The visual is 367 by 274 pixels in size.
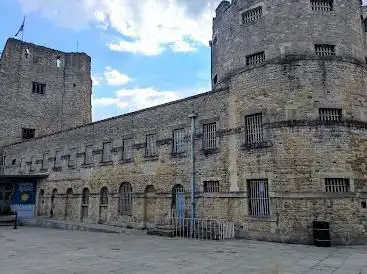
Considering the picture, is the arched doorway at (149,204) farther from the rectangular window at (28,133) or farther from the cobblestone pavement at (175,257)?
the rectangular window at (28,133)

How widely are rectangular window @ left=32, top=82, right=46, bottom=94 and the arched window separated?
23339 millimetres

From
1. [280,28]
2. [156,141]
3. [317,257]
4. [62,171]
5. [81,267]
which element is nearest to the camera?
[81,267]

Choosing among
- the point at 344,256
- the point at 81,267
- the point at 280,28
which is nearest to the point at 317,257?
the point at 344,256

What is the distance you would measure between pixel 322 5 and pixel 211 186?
10.9m

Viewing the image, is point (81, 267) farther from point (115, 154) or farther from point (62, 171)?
point (62, 171)

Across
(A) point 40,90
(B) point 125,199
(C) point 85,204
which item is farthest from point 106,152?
(A) point 40,90

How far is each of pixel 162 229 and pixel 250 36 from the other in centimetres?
1111

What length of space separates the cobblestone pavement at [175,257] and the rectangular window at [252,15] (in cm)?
1163

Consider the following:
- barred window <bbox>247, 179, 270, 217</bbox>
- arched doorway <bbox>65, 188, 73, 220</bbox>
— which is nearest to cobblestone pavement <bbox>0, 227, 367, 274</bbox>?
barred window <bbox>247, 179, 270, 217</bbox>

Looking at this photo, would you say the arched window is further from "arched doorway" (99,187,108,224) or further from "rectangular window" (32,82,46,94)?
"rectangular window" (32,82,46,94)

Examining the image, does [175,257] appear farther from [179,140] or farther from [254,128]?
[179,140]

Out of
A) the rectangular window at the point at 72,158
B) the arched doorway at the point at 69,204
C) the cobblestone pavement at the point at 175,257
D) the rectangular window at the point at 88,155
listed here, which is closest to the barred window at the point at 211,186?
the cobblestone pavement at the point at 175,257

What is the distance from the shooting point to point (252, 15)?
63.0ft

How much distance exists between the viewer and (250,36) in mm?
18828
